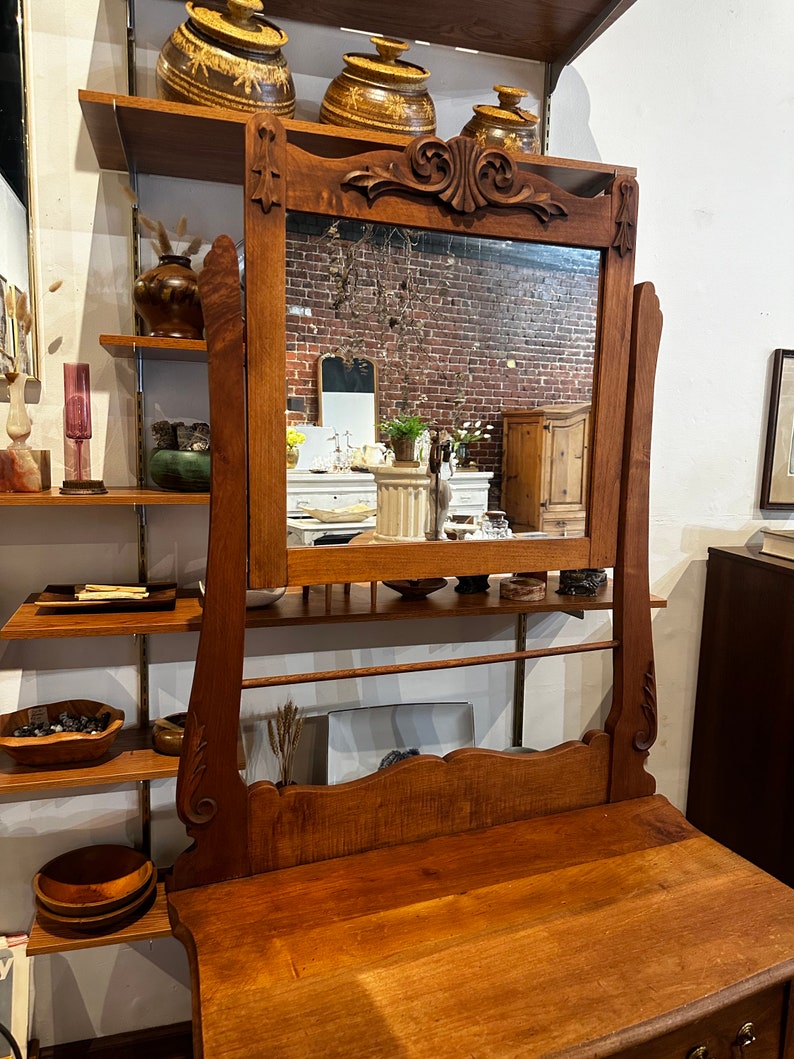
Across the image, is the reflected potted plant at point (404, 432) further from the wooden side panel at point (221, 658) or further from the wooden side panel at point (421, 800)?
the wooden side panel at point (421, 800)

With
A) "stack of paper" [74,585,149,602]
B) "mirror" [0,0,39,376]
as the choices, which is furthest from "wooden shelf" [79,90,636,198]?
"stack of paper" [74,585,149,602]

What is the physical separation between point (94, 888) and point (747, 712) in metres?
1.70

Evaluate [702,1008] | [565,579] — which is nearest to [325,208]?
[565,579]

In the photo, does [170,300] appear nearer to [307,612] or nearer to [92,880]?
[307,612]

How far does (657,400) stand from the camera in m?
2.06

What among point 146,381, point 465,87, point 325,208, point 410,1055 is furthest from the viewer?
point 465,87

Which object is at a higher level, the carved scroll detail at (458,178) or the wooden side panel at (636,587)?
the carved scroll detail at (458,178)

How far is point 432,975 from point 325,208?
1.13 m

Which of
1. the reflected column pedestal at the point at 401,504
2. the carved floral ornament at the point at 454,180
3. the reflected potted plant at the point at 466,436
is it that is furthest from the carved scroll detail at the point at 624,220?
the reflected column pedestal at the point at 401,504

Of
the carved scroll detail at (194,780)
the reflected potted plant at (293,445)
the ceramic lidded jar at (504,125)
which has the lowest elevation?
the carved scroll detail at (194,780)

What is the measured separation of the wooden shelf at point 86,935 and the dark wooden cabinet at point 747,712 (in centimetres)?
153

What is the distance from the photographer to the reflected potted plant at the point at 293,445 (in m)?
1.15

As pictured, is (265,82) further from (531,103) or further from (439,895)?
(439,895)

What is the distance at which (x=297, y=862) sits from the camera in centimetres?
122
